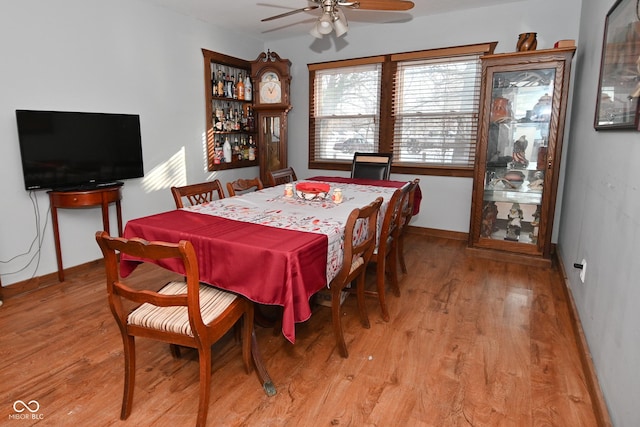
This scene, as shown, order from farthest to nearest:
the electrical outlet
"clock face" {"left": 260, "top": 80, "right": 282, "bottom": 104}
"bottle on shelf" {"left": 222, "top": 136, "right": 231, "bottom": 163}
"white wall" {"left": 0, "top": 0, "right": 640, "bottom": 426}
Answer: "clock face" {"left": 260, "top": 80, "right": 282, "bottom": 104} → "bottle on shelf" {"left": 222, "top": 136, "right": 231, "bottom": 163} → the electrical outlet → "white wall" {"left": 0, "top": 0, "right": 640, "bottom": 426}

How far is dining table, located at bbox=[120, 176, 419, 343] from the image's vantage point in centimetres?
157

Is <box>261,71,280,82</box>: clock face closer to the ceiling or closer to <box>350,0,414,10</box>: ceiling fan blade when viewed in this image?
the ceiling

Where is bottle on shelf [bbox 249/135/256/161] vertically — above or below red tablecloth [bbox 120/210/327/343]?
above

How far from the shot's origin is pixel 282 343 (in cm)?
227

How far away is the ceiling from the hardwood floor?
2.92 m

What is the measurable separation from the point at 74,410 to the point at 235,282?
0.96m

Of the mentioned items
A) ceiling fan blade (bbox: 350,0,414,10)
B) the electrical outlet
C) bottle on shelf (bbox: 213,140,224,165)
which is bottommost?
the electrical outlet

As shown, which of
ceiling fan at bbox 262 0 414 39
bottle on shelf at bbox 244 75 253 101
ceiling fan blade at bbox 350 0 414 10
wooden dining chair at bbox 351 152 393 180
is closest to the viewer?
ceiling fan at bbox 262 0 414 39

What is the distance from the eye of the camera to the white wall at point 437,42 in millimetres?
3742

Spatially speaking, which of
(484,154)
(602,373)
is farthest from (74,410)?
(484,154)

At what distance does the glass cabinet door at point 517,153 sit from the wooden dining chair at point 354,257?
2.08 metres

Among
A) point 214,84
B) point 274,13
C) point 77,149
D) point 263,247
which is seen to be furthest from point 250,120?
point 263,247

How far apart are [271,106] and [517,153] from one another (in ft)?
9.70

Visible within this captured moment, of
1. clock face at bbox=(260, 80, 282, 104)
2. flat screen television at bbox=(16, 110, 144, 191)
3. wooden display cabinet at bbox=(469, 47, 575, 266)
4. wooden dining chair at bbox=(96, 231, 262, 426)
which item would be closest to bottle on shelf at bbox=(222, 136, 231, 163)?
clock face at bbox=(260, 80, 282, 104)
